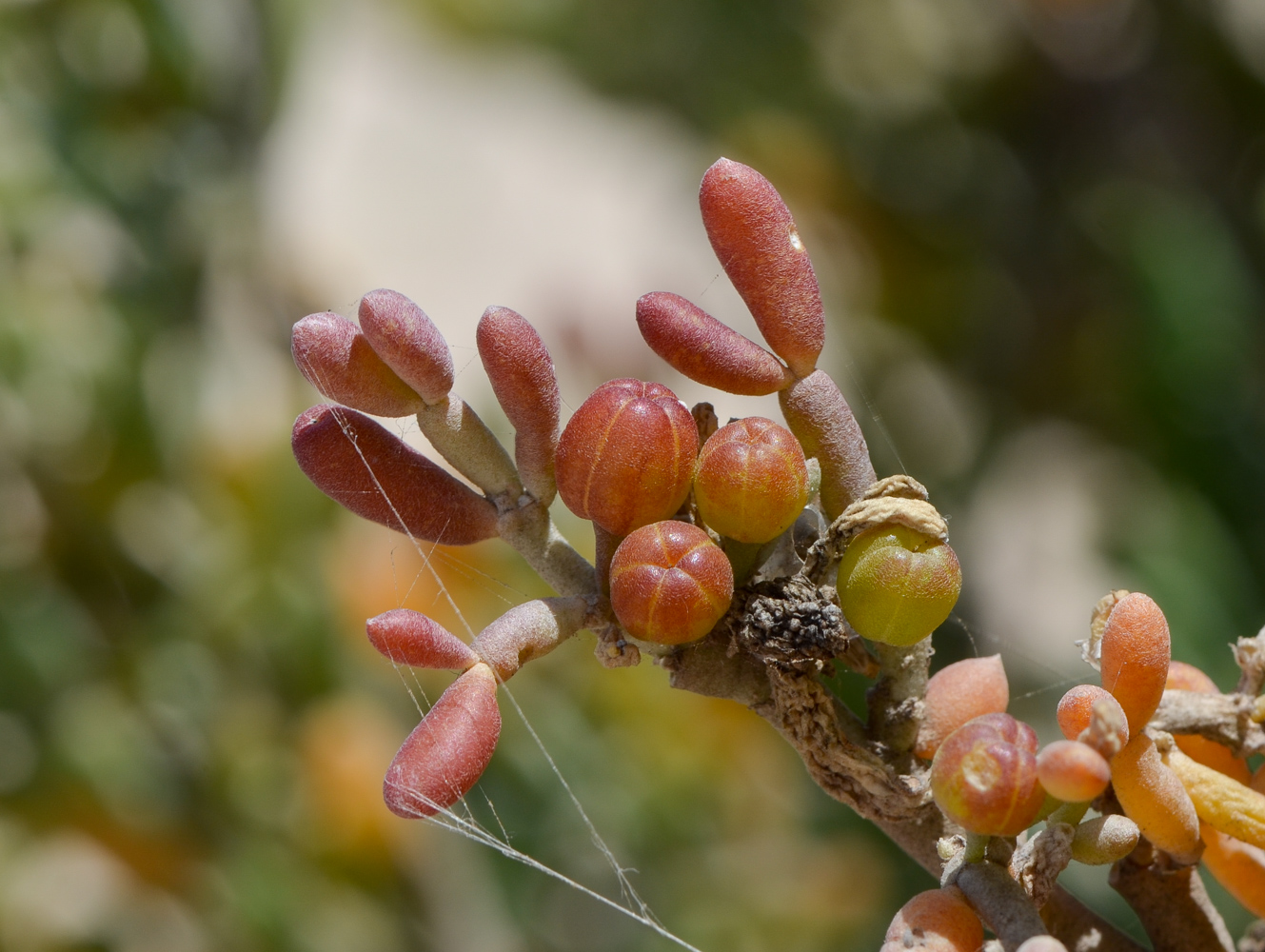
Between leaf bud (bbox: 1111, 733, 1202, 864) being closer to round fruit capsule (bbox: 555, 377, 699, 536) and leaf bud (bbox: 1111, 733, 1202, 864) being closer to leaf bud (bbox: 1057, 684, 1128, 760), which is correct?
leaf bud (bbox: 1057, 684, 1128, 760)

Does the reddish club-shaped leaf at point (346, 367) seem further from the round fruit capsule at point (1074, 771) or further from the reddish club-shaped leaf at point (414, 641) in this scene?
the round fruit capsule at point (1074, 771)

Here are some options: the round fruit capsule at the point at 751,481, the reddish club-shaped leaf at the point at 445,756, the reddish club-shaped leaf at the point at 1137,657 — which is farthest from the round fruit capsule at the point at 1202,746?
the reddish club-shaped leaf at the point at 445,756

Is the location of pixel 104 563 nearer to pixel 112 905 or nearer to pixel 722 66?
pixel 112 905

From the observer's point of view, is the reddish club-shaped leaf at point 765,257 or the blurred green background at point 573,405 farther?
the blurred green background at point 573,405

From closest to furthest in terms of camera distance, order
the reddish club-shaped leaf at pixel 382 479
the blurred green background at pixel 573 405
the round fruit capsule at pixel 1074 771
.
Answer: the round fruit capsule at pixel 1074 771 → the reddish club-shaped leaf at pixel 382 479 → the blurred green background at pixel 573 405

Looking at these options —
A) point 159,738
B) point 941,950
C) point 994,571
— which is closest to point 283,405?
point 159,738

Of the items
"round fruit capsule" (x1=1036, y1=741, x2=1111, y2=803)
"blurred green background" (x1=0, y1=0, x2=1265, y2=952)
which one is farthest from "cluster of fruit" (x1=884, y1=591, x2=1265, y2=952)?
"blurred green background" (x1=0, y1=0, x2=1265, y2=952)

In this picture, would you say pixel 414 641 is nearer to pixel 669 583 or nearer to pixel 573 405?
pixel 669 583

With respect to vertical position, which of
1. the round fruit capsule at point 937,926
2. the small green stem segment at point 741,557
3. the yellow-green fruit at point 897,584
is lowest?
the round fruit capsule at point 937,926
